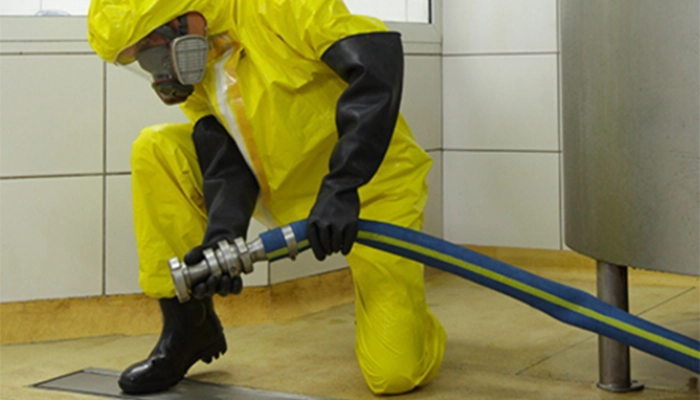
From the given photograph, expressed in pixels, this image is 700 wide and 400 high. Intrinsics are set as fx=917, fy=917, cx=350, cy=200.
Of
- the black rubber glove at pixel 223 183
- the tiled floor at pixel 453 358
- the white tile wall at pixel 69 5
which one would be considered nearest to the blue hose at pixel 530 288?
the black rubber glove at pixel 223 183

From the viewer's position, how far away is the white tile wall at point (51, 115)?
233 cm

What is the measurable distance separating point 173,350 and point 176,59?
61cm

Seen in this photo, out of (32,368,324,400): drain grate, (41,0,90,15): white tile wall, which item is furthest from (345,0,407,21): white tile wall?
(32,368,324,400): drain grate

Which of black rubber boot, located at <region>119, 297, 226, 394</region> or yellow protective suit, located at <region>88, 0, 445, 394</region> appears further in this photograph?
black rubber boot, located at <region>119, 297, 226, 394</region>

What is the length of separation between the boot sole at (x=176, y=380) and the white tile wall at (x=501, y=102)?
1428mm

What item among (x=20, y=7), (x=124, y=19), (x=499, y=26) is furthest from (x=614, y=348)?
(x=20, y=7)

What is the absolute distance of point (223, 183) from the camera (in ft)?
5.75

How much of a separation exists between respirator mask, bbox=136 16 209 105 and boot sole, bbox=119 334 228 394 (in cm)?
59

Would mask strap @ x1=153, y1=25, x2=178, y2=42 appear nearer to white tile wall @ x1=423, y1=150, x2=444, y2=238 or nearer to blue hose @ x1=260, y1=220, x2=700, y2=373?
blue hose @ x1=260, y1=220, x2=700, y2=373

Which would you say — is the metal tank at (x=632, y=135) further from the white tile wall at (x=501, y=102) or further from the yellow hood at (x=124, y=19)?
the white tile wall at (x=501, y=102)

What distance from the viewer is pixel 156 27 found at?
162 centimetres

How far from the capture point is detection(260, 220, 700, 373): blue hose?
137 centimetres

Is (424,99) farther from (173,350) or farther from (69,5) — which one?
(173,350)

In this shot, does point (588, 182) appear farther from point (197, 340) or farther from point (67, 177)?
point (67, 177)
